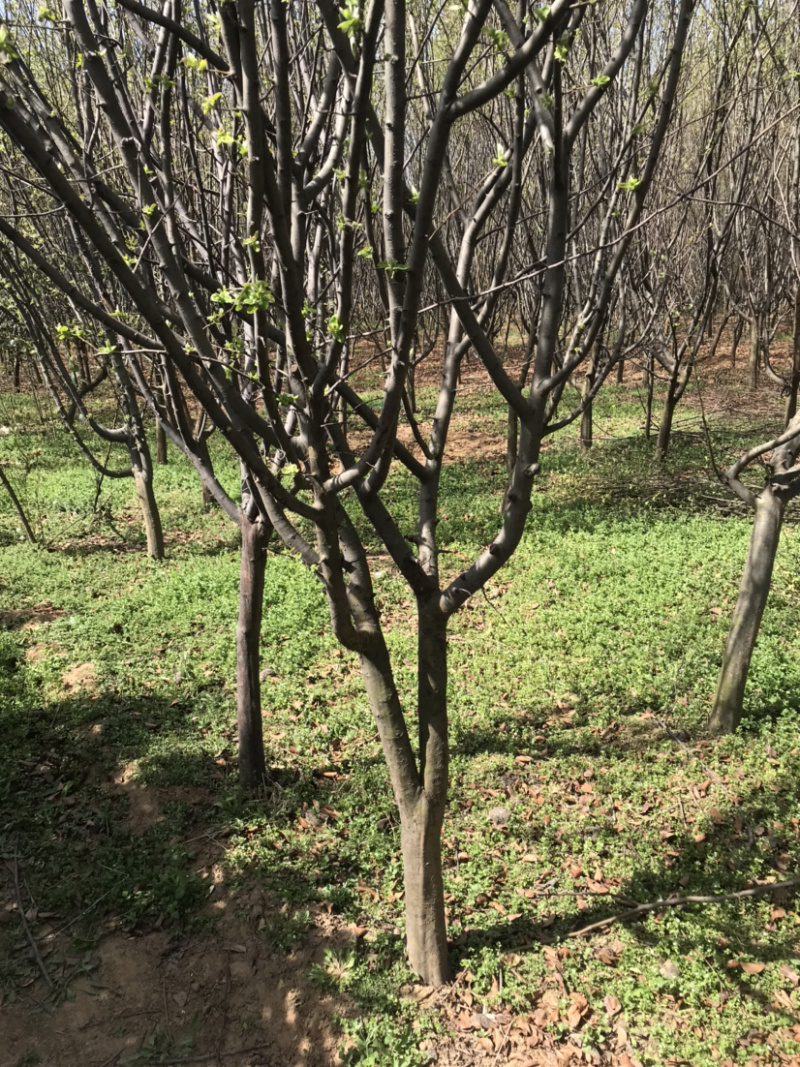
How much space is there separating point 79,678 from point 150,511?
2.29 metres

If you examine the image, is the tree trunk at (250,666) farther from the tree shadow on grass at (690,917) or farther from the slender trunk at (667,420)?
the slender trunk at (667,420)

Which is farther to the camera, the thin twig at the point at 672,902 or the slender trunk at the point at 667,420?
the slender trunk at the point at 667,420

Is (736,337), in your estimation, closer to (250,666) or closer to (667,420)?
(667,420)

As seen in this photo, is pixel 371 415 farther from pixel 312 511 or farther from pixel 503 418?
pixel 503 418

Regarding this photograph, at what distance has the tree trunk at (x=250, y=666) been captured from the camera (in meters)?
3.61

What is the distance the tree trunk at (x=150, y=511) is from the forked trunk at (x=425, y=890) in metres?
4.89

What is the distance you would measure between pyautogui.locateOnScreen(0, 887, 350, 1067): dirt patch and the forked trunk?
0.39m

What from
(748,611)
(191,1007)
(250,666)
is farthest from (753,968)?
(250,666)

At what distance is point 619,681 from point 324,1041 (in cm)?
292

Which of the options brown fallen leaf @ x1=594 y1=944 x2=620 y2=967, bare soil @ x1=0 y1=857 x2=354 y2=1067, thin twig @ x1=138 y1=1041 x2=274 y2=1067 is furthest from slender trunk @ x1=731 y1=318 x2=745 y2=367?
thin twig @ x1=138 y1=1041 x2=274 y2=1067

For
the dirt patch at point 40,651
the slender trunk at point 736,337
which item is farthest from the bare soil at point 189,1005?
the slender trunk at point 736,337

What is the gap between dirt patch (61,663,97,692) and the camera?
477cm

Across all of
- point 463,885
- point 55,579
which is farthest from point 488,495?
point 463,885

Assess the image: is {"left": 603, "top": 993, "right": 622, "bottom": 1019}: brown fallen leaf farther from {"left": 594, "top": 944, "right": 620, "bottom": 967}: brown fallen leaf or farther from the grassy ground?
{"left": 594, "top": 944, "right": 620, "bottom": 967}: brown fallen leaf
